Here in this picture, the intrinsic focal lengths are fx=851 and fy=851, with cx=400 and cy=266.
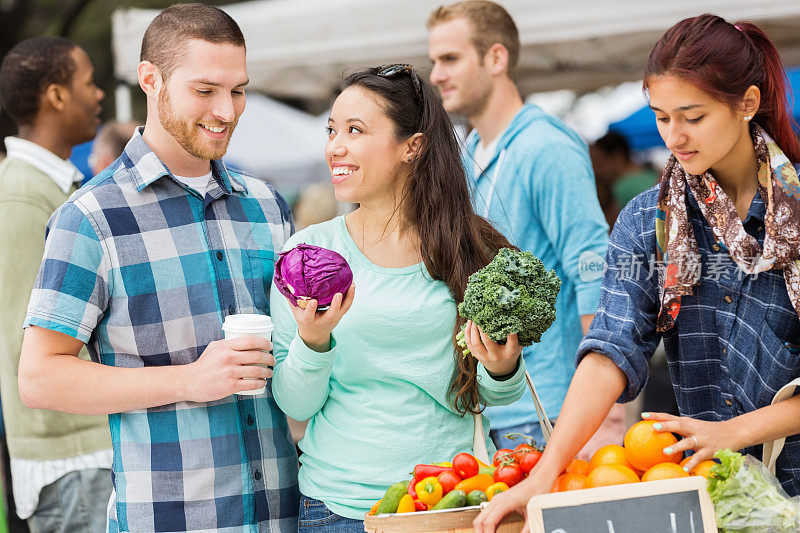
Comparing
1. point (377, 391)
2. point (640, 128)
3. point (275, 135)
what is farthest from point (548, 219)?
point (275, 135)

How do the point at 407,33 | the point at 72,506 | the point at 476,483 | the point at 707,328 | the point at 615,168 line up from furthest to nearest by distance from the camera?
the point at 615,168 → the point at 407,33 → the point at 72,506 → the point at 707,328 → the point at 476,483

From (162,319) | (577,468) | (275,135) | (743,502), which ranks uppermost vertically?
(275,135)

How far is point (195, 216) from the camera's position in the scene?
2.54m

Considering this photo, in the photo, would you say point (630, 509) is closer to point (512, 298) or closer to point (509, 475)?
point (509, 475)

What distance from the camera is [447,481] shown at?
2.10 m

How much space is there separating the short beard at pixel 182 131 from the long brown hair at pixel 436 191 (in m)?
0.52

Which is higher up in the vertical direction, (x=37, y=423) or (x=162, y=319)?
(x=162, y=319)

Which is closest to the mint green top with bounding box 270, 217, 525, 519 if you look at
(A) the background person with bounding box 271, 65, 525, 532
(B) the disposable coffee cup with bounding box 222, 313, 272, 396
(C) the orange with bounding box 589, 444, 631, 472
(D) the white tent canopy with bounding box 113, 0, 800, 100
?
(A) the background person with bounding box 271, 65, 525, 532

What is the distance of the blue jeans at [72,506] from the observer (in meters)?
3.37

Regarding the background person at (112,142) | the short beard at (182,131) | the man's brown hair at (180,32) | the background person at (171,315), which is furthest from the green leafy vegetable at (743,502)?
the background person at (112,142)

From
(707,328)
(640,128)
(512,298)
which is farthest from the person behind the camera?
(640,128)

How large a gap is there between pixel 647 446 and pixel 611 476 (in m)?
0.13

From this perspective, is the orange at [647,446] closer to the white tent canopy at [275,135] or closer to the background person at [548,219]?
the background person at [548,219]

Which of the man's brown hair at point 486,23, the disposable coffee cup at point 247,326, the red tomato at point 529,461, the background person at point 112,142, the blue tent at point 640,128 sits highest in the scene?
the blue tent at point 640,128
